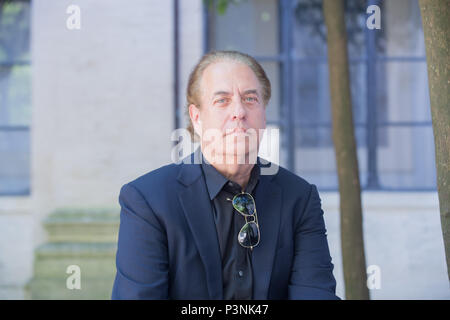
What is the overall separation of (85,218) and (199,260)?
144 inches

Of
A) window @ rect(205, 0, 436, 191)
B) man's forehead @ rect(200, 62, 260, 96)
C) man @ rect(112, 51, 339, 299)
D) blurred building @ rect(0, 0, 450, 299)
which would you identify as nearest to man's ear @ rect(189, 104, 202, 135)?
man @ rect(112, 51, 339, 299)

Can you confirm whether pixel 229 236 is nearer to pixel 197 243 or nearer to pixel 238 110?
pixel 197 243

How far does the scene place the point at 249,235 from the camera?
184cm

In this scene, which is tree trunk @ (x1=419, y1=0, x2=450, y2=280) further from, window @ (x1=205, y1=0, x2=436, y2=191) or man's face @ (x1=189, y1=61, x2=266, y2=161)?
window @ (x1=205, y1=0, x2=436, y2=191)

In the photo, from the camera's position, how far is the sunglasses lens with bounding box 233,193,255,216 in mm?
1881

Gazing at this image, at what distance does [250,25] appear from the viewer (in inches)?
230

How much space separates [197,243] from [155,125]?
3.63 metres

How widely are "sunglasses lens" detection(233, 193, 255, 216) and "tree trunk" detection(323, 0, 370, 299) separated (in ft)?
4.51

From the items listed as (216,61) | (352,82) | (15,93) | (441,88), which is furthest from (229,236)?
(15,93)

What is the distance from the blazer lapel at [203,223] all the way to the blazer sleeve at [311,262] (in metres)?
0.30

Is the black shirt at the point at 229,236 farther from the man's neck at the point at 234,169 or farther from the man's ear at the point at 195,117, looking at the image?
the man's ear at the point at 195,117

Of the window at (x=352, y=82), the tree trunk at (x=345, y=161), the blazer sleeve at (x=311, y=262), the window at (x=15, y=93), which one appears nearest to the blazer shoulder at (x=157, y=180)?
the blazer sleeve at (x=311, y=262)
